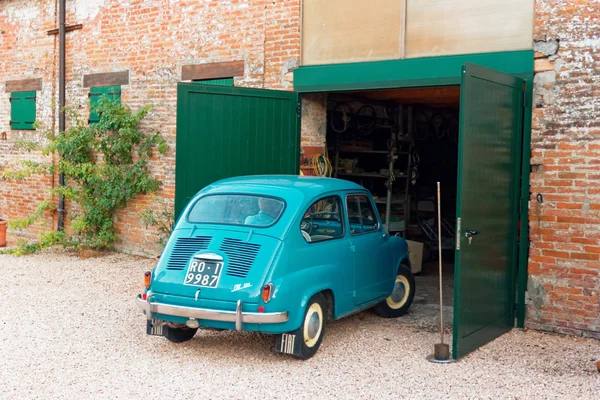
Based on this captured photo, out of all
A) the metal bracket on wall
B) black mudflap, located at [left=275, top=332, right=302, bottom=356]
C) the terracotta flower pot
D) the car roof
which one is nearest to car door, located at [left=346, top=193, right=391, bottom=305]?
the car roof

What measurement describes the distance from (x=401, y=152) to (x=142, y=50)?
4.90 metres

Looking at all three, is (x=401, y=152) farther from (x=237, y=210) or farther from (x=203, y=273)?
(x=203, y=273)

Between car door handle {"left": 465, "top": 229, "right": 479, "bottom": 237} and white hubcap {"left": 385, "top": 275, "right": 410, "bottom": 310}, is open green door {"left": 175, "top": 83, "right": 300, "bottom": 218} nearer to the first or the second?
white hubcap {"left": 385, "top": 275, "right": 410, "bottom": 310}

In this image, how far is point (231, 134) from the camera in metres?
9.41

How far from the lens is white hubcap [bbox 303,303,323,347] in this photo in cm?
664

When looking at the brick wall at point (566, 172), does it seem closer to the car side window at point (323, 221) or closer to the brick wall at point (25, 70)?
the car side window at point (323, 221)

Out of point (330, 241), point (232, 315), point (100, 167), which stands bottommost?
point (232, 315)

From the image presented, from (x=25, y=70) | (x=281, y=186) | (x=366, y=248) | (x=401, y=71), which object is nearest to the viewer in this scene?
(x=281, y=186)

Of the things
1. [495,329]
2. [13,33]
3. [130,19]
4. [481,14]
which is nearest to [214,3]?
[130,19]

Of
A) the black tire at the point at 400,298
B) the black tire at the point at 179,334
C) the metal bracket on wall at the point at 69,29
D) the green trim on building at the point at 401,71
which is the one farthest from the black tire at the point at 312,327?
the metal bracket on wall at the point at 69,29

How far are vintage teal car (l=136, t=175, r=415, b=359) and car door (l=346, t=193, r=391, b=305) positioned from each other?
0.04 feet

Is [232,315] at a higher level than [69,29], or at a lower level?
lower

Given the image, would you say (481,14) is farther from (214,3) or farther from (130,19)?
(130,19)

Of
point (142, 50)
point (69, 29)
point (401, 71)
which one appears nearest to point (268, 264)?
point (401, 71)
